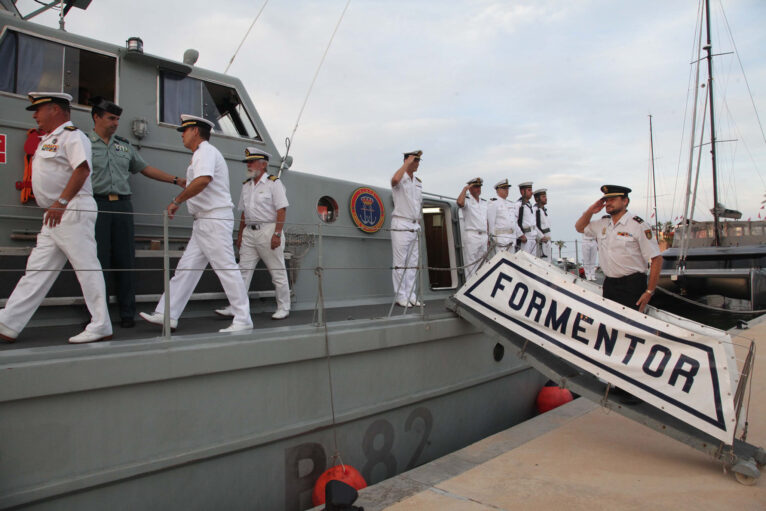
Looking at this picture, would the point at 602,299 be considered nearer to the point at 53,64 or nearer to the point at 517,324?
the point at 517,324

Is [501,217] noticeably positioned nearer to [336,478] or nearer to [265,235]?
[265,235]

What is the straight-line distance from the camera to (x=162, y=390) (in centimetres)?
256

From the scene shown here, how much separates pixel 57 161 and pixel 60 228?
0.44m

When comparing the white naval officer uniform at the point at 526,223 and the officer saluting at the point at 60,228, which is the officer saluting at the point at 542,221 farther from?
the officer saluting at the point at 60,228

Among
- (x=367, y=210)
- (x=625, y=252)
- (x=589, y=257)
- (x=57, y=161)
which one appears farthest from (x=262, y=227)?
(x=589, y=257)

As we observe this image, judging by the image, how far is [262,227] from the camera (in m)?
3.95

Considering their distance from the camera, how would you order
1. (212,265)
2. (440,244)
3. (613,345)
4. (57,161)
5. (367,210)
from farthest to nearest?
(440,244)
(367,210)
(613,345)
(212,265)
(57,161)

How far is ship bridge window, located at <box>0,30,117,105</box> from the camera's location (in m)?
3.49

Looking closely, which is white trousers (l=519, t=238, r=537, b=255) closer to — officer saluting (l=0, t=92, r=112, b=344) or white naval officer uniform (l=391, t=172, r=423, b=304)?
white naval officer uniform (l=391, t=172, r=423, b=304)

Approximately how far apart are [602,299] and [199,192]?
284 cm

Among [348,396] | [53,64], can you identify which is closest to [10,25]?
[53,64]

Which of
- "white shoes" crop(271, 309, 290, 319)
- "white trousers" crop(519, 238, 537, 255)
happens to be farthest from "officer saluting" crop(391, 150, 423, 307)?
"white trousers" crop(519, 238, 537, 255)

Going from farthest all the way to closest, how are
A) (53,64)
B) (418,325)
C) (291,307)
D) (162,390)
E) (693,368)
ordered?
(291,307), (418,325), (53,64), (693,368), (162,390)

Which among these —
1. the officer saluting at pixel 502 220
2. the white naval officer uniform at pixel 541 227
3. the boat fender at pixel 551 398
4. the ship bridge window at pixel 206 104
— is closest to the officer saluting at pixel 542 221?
the white naval officer uniform at pixel 541 227
